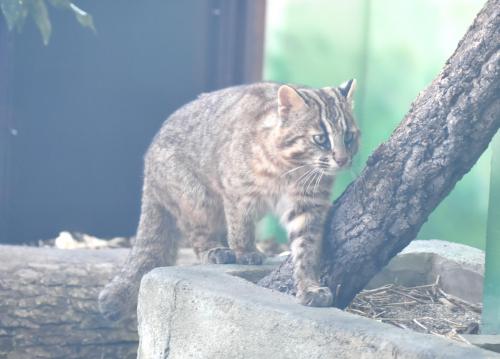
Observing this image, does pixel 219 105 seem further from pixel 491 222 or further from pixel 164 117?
pixel 164 117

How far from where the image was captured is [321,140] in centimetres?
540

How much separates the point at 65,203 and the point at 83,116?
2.65 feet

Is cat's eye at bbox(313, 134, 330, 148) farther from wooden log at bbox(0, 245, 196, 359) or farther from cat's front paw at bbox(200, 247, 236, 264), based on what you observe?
wooden log at bbox(0, 245, 196, 359)

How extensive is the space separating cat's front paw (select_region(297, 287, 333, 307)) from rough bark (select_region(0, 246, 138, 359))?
2193 millimetres

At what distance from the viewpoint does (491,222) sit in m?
4.68

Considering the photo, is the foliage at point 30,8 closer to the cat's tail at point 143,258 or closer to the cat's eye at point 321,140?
the cat's tail at point 143,258

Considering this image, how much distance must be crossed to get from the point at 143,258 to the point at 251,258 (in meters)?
0.98

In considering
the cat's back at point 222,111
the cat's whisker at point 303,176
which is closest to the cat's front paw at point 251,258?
the cat's whisker at point 303,176

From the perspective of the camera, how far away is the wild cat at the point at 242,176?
5.34m

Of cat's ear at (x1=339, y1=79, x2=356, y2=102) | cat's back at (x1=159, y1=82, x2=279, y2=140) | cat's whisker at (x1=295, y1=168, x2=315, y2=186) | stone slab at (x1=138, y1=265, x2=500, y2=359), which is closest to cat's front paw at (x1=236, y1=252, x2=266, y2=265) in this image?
stone slab at (x1=138, y1=265, x2=500, y2=359)

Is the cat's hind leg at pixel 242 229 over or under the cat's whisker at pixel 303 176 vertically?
under


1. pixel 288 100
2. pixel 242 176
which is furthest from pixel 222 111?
pixel 288 100

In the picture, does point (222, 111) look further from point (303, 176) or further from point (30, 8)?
point (30, 8)

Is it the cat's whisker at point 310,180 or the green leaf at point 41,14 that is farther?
the green leaf at point 41,14
